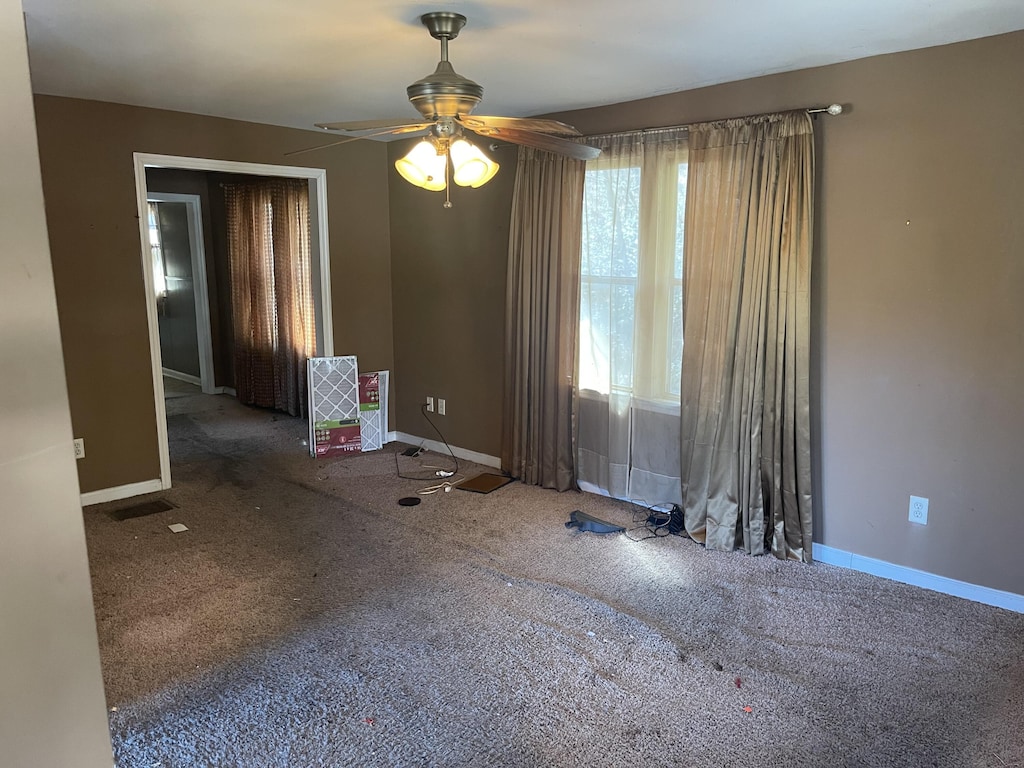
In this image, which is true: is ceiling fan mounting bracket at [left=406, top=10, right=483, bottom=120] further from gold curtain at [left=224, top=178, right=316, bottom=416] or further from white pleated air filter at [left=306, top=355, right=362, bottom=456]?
gold curtain at [left=224, top=178, right=316, bottom=416]

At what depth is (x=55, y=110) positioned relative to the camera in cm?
371

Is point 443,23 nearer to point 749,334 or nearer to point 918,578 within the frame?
point 749,334

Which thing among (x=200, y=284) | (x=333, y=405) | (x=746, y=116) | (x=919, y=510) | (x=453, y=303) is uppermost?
(x=746, y=116)

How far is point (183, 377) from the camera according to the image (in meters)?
7.60

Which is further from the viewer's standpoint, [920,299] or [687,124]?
[687,124]

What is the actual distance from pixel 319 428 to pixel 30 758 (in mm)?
Answer: 4576

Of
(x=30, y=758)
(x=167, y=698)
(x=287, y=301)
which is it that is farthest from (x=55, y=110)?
(x=30, y=758)

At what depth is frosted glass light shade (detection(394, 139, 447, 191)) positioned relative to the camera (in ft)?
8.50

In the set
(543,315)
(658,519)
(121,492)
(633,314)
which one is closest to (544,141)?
(633,314)

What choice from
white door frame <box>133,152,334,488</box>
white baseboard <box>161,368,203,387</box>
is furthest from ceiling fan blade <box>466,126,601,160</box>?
white baseboard <box>161,368,203,387</box>

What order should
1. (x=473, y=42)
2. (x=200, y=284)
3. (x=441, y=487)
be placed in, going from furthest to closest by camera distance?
(x=200, y=284), (x=441, y=487), (x=473, y=42)

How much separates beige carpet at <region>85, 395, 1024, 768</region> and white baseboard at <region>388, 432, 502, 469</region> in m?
0.89

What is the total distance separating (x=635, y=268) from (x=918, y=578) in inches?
80.2

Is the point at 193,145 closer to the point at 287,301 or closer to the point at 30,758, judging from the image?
the point at 287,301
